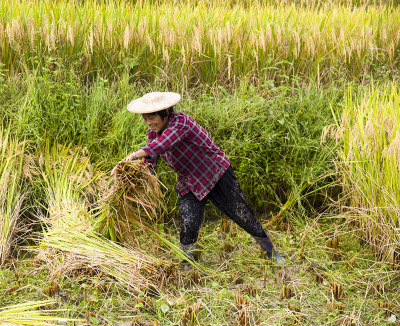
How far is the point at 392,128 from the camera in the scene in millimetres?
2963

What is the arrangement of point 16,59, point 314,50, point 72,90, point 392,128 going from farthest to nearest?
point 314,50 < point 16,59 < point 72,90 < point 392,128

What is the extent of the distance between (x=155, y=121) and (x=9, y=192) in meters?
1.24

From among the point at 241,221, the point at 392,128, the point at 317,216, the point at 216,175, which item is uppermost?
the point at 392,128

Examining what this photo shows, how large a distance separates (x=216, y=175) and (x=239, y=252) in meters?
0.67

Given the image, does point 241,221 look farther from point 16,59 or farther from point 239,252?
point 16,59

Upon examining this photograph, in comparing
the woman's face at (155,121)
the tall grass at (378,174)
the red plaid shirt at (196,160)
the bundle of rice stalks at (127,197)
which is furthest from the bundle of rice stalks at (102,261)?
the tall grass at (378,174)

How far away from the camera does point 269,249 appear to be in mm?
3098

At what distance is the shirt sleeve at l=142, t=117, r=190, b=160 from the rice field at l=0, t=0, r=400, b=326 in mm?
169

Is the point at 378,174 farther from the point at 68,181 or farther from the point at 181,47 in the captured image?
the point at 181,47

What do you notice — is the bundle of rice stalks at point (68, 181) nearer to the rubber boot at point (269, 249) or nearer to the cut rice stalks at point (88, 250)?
the cut rice stalks at point (88, 250)

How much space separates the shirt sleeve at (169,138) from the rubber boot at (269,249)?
894 millimetres

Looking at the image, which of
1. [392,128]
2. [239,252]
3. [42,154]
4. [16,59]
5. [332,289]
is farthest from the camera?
[16,59]

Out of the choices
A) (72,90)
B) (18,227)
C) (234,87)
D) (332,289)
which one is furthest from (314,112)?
(18,227)

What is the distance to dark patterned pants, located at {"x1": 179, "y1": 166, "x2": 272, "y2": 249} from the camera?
2.93m
